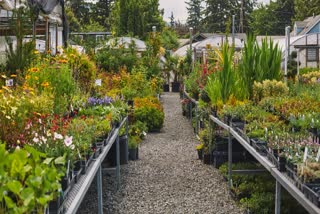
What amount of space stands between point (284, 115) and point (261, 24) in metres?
41.6

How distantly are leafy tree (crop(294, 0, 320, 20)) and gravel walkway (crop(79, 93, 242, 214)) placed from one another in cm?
3521

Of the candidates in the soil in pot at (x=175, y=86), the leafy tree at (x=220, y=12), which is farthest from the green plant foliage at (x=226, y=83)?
the leafy tree at (x=220, y=12)

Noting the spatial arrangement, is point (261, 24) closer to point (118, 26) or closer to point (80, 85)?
point (118, 26)

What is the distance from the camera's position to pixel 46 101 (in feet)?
14.6

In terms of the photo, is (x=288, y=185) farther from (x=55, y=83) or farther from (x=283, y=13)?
(x=283, y=13)

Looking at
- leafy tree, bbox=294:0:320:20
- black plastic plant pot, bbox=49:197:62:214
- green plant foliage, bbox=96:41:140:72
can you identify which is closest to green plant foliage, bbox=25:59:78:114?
black plastic plant pot, bbox=49:197:62:214

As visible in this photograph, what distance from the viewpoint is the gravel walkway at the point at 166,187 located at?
17.0 ft

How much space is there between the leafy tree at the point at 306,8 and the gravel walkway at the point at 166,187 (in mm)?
35212

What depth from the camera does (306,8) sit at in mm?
41188

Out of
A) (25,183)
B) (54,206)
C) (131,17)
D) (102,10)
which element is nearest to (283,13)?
(102,10)

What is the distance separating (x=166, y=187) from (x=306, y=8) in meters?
38.3

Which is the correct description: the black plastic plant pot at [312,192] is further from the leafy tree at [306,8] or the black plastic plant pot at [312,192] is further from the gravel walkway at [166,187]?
the leafy tree at [306,8]

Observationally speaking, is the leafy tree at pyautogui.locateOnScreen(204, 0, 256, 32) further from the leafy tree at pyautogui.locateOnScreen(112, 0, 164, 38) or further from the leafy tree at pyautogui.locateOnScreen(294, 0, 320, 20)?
the leafy tree at pyautogui.locateOnScreen(112, 0, 164, 38)

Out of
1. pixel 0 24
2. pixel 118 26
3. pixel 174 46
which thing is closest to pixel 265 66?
pixel 0 24
